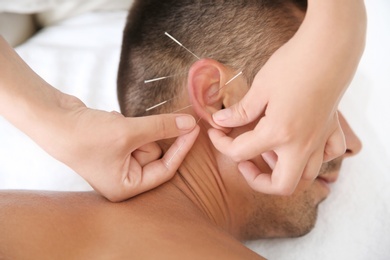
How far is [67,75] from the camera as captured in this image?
1.64 meters

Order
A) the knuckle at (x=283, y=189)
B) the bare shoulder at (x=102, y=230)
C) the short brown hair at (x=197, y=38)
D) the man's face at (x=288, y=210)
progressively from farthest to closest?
the man's face at (x=288, y=210) < the short brown hair at (x=197, y=38) < the knuckle at (x=283, y=189) < the bare shoulder at (x=102, y=230)

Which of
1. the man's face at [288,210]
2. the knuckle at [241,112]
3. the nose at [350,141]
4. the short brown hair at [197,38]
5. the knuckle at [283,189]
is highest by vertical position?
the short brown hair at [197,38]

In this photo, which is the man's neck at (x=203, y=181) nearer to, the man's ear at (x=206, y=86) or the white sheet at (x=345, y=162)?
the man's ear at (x=206, y=86)

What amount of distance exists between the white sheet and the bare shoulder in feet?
1.16

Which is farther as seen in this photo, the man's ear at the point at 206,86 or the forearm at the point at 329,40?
the man's ear at the point at 206,86

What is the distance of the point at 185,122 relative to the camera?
105 centimetres

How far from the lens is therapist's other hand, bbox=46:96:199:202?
97 cm

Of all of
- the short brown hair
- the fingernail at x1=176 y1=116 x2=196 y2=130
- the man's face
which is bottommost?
the man's face

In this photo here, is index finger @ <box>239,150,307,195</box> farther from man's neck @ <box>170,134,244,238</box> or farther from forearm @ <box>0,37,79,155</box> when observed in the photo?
forearm @ <box>0,37,79,155</box>

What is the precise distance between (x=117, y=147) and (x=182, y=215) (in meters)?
0.20

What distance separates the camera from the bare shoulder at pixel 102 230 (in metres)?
0.90

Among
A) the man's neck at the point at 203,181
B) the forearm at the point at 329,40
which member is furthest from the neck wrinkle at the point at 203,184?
the forearm at the point at 329,40

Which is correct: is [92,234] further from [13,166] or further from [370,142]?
[370,142]

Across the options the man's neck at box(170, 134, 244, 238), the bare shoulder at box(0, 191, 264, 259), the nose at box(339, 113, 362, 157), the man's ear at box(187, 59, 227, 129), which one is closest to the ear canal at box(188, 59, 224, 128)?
the man's ear at box(187, 59, 227, 129)
